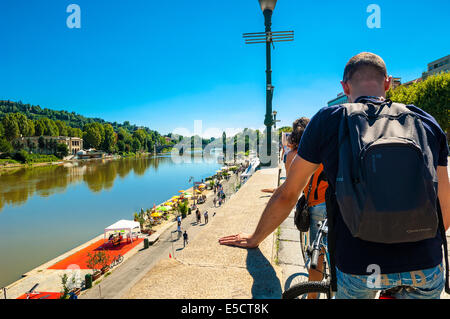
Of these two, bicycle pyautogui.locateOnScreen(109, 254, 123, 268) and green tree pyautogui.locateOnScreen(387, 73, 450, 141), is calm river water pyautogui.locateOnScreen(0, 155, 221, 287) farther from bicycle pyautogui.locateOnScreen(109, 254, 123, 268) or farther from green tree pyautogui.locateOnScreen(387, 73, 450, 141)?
green tree pyautogui.locateOnScreen(387, 73, 450, 141)

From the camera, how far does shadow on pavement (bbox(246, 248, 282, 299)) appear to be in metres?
1.73

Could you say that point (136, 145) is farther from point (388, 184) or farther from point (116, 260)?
point (388, 184)

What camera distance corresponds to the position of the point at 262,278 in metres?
1.91

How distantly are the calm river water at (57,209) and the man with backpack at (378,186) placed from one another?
2155 centimetres

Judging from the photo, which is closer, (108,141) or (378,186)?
(378,186)

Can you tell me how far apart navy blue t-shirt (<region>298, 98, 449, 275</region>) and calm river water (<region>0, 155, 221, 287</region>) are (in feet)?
70.7

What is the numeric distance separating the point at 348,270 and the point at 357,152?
456 millimetres

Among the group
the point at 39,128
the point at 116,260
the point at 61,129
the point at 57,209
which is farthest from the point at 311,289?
the point at 61,129

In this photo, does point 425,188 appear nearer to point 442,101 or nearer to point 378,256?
point 378,256

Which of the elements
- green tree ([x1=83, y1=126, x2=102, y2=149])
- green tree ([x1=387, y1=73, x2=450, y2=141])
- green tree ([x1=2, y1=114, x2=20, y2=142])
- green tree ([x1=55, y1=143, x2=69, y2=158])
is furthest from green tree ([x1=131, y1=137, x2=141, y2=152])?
green tree ([x1=387, y1=73, x2=450, y2=141])

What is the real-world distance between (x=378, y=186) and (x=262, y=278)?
1444 mm

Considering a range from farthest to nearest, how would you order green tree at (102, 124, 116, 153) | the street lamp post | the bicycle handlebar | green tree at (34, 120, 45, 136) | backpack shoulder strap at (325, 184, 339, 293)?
green tree at (102, 124, 116, 153) → green tree at (34, 120, 45, 136) → the street lamp post → the bicycle handlebar → backpack shoulder strap at (325, 184, 339, 293)
